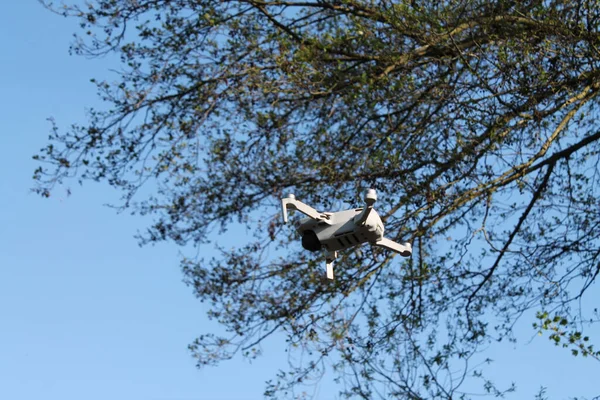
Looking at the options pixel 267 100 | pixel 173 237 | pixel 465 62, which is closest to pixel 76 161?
pixel 173 237

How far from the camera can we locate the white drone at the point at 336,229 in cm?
509

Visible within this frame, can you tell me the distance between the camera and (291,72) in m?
10.5

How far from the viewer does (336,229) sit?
5.18 metres

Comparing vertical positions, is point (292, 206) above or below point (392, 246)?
above

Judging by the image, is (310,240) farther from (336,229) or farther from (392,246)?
(392,246)

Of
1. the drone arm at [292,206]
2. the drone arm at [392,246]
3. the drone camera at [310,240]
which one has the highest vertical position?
the drone arm at [292,206]

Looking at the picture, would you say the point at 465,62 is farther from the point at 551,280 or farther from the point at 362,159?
the point at 551,280

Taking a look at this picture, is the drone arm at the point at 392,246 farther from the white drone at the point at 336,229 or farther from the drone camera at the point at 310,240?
the drone camera at the point at 310,240

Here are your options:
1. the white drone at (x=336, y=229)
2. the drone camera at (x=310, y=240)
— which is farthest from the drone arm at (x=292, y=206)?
the drone camera at (x=310, y=240)

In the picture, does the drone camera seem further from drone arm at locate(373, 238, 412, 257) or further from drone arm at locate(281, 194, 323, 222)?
drone arm at locate(373, 238, 412, 257)

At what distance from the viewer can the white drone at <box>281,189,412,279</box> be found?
5.09 metres

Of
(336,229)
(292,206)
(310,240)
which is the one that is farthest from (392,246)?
(292,206)

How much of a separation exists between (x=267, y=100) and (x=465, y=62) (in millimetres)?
2540

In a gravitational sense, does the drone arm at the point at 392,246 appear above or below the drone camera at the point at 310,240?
below
